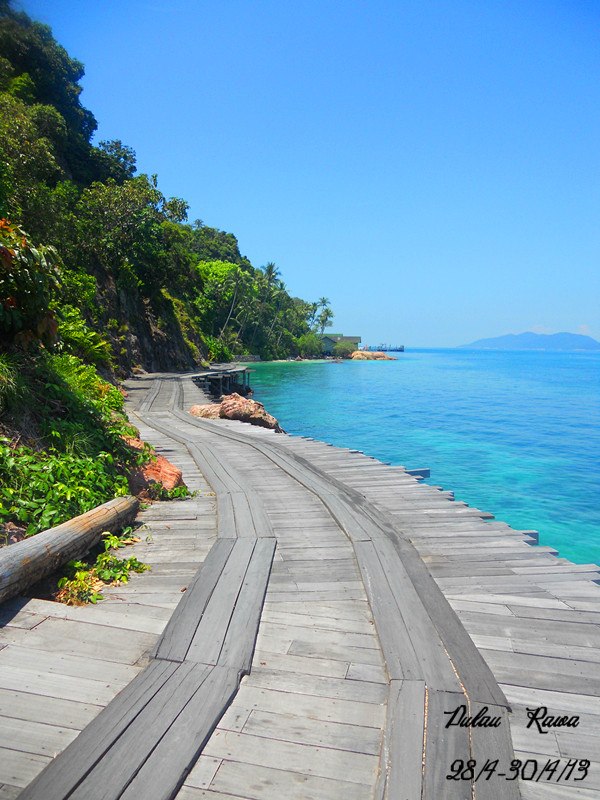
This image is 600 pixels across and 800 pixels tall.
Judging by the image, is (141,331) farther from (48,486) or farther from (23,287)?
(48,486)

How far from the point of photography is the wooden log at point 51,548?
3029 mm

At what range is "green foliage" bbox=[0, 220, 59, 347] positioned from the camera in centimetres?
513

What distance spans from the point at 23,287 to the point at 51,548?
120 inches

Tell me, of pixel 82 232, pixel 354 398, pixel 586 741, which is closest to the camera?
pixel 586 741

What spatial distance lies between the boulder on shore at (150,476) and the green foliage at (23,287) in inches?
66.3

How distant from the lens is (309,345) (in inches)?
3853

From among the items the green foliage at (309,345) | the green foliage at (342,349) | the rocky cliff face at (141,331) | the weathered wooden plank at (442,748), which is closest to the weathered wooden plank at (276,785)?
the weathered wooden plank at (442,748)

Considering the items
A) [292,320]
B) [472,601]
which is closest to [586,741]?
[472,601]

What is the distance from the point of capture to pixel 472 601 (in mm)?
3570

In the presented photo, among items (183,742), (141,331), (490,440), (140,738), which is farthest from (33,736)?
(141,331)

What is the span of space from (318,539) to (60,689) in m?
2.73

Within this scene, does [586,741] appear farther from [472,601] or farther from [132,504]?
[132,504]

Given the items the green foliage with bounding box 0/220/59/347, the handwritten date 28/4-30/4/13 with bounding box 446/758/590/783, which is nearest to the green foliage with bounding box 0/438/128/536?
the green foliage with bounding box 0/220/59/347

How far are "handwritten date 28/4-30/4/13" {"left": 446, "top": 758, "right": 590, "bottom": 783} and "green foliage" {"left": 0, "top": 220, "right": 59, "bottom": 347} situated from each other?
5247 millimetres
